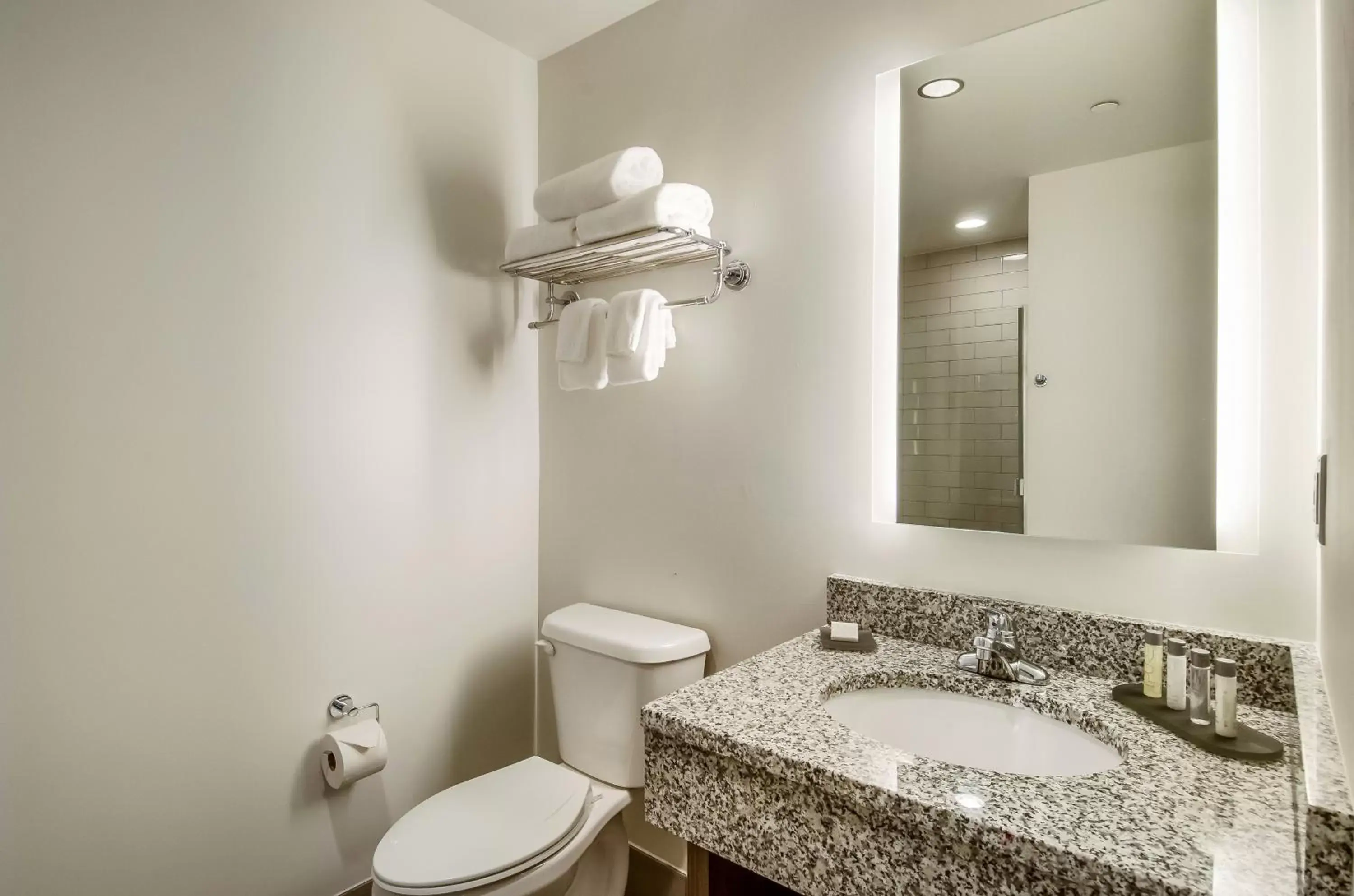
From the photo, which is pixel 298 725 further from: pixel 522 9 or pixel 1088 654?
pixel 522 9

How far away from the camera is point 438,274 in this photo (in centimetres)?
183

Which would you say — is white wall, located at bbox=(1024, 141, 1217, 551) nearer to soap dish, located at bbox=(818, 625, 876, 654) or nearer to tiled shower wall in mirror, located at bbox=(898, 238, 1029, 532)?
tiled shower wall in mirror, located at bbox=(898, 238, 1029, 532)

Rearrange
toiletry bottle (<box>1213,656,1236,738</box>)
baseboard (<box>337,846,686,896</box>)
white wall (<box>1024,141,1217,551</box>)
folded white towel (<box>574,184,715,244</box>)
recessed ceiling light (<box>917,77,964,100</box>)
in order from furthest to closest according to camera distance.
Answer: baseboard (<box>337,846,686,896</box>) < folded white towel (<box>574,184,715,244</box>) < recessed ceiling light (<box>917,77,964,100</box>) < white wall (<box>1024,141,1217,551</box>) < toiletry bottle (<box>1213,656,1236,738</box>)

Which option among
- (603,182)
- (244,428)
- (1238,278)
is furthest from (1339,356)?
(244,428)

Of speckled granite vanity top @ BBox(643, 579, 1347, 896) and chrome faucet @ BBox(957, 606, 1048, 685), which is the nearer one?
speckled granite vanity top @ BBox(643, 579, 1347, 896)

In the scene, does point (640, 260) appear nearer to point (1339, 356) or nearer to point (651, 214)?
point (651, 214)

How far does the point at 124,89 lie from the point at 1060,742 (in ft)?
6.35

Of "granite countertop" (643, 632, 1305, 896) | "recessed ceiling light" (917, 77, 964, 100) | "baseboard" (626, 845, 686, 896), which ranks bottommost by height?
"baseboard" (626, 845, 686, 896)

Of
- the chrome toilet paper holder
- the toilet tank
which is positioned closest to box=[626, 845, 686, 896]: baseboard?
the toilet tank

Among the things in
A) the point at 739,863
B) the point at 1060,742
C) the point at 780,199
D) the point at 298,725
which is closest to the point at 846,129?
the point at 780,199

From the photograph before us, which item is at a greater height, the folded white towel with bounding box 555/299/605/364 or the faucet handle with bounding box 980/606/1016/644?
the folded white towel with bounding box 555/299/605/364

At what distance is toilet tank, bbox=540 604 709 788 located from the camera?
1540 millimetres

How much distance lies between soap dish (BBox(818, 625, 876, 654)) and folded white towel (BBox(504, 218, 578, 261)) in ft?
3.30

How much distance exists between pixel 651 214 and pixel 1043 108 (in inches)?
28.8
